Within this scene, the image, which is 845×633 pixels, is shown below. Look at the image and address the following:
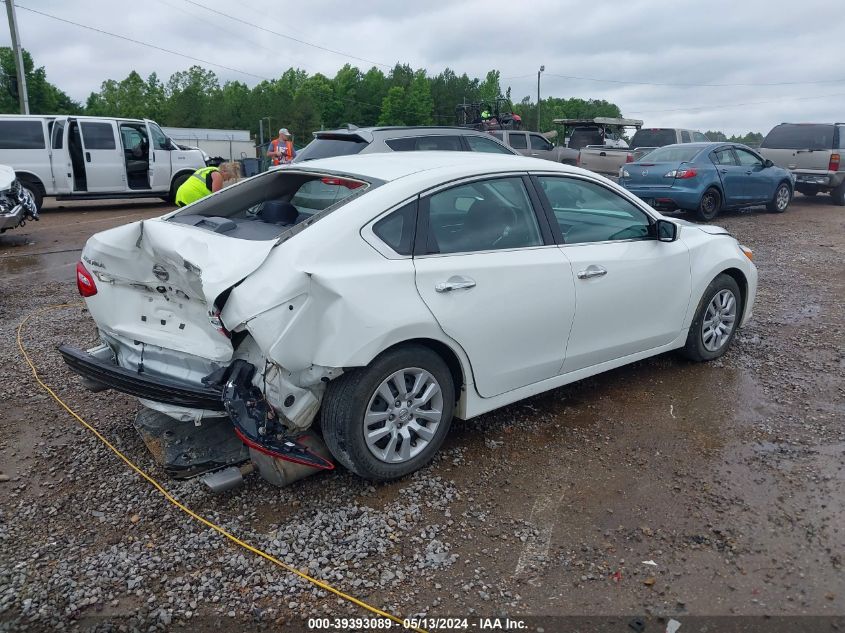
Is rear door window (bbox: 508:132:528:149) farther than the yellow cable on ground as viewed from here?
Yes

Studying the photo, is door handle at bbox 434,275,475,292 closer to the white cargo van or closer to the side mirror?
the side mirror

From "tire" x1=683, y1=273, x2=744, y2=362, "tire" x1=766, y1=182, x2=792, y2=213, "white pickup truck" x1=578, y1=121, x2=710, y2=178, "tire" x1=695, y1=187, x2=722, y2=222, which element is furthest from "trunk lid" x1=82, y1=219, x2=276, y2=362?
"white pickup truck" x1=578, y1=121, x2=710, y2=178

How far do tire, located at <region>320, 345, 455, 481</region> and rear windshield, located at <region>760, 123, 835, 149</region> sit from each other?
1542 centimetres

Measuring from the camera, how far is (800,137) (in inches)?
620

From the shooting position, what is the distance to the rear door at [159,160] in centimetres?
1576

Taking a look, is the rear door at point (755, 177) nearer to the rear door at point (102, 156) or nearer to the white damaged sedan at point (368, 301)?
the white damaged sedan at point (368, 301)

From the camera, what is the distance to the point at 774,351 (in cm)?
561

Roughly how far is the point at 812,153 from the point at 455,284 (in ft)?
49.9

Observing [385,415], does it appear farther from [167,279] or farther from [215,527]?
[167,279]

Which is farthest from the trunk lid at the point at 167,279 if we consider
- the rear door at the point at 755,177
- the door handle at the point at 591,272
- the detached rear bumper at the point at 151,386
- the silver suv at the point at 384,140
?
the rear door at the point at 755,177

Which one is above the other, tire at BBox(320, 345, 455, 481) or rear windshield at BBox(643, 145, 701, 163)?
rear windshield at BBox(643, 145, 701, 163)

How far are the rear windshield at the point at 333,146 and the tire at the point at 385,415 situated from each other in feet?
17.5

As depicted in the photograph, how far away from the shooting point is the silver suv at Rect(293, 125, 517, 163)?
27.2 feet

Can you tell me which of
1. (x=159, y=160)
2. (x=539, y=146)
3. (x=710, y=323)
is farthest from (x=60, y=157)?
(x=710, y=323)
